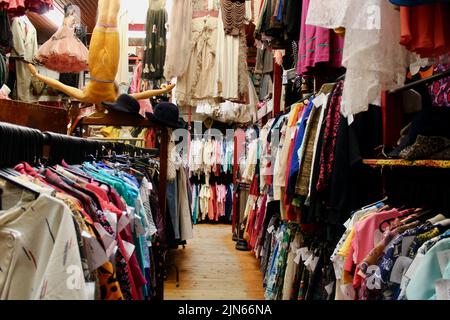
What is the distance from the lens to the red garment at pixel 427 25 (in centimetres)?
118

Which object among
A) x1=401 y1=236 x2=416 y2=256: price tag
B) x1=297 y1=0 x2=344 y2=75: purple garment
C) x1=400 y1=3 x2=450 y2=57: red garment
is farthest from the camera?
x1=297 y1=0 x2=344 y2=75: purple garment

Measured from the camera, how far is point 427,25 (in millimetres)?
1188

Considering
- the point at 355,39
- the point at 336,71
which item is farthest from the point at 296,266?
the point at 355,39

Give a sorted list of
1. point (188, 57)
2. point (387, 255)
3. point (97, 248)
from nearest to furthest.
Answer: point (97, 248) → point (387, 255) → point (188, 57)

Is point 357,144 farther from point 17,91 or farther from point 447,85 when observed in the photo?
point 17,91

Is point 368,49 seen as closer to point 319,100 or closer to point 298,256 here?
point 319,100

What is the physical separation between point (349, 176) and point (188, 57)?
246 cm

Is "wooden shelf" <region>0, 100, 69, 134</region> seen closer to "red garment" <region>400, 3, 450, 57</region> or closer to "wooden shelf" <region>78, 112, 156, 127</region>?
"wooden shelf" <region>78, 112, 156, 127</region>

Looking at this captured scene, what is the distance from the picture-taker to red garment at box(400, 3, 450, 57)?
1184 millimetres

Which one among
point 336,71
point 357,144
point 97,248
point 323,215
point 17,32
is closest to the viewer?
point 97,248

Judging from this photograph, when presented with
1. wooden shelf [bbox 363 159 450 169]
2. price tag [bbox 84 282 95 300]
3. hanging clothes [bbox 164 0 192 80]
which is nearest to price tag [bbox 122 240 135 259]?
price tag [bbox 84 282 95 300]

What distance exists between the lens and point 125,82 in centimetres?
388

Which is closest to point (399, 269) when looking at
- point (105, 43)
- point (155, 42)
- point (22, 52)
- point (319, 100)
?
point (319, 100)

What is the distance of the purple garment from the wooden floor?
2.09 meters
